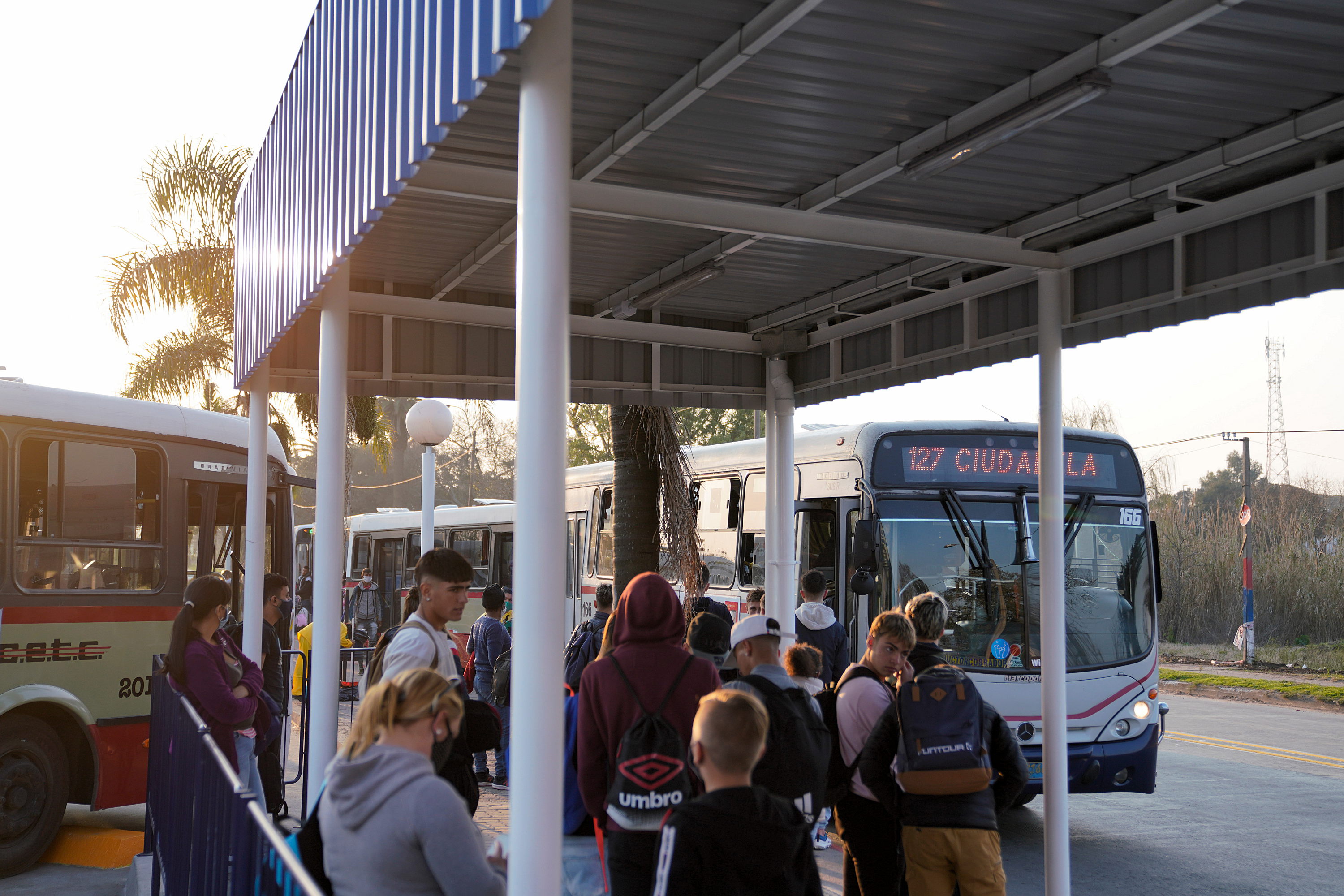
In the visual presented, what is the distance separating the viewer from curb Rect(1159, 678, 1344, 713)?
816 inches

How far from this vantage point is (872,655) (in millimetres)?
5492

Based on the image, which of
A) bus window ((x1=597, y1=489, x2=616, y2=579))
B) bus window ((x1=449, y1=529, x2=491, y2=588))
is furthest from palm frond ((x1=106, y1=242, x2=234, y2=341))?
bus window ((x1=597, y1=489, x2=616, y2=579))

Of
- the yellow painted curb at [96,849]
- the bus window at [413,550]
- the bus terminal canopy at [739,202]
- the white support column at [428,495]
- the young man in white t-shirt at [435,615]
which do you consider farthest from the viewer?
the bus window at [413,550]

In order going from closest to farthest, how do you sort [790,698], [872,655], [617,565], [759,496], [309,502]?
[790,698] < [872,655] < [617,565] < [759,496] < [309,502]

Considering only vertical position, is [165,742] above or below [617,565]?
below

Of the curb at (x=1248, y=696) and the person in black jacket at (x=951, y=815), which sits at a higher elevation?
the person in black jacket at (x=951, y=815)

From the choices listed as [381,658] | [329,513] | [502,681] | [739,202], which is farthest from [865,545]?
[381,658]

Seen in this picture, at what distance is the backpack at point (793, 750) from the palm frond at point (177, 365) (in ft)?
71.5

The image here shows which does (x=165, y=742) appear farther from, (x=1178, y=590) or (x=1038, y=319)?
(x=1178, y=590)

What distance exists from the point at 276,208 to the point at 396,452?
93.3m

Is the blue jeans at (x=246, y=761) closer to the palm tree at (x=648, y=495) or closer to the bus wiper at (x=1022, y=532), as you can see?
the palm tree at (x=648, y=495)

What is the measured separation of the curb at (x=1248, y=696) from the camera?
68.0 feet

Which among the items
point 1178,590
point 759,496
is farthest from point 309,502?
point 759,496

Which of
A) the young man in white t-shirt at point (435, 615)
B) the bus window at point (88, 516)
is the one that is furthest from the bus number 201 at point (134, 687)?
the young man in white t-shirt at point (435, 615)
